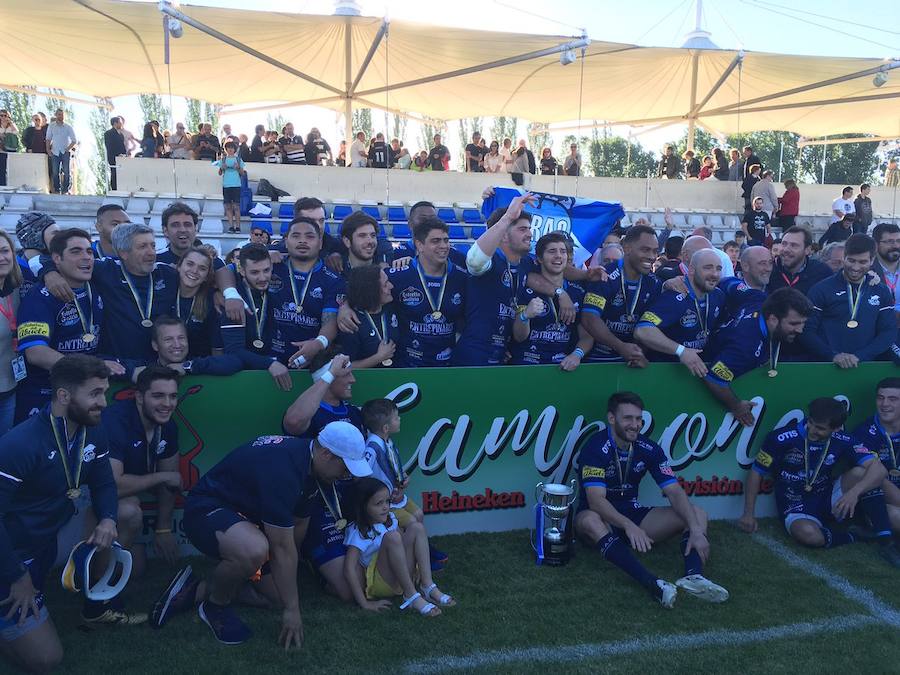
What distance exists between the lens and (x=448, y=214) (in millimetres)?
16203

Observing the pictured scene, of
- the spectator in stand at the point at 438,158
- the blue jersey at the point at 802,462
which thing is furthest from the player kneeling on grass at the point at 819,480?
the spectator in stand at the point at 438,158

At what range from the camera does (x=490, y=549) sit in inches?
190

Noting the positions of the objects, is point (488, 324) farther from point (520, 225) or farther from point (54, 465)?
point (54, 465)

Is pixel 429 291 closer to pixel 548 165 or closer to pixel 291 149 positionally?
pixel 291 149

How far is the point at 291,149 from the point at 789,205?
1253 cm

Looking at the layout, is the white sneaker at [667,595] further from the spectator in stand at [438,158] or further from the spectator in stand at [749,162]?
the spectator in stand at [438,158]

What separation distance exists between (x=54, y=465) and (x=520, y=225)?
3.39 metres

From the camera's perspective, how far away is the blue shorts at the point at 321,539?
4.18m

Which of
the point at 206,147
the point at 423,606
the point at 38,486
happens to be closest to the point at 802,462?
the point at 423,606

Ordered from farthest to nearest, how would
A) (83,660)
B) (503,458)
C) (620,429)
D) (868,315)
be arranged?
(868,315), (503,458), (620,429), (83,660)

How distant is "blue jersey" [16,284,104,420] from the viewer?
4.21 m

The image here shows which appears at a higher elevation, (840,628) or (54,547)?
(54,547)

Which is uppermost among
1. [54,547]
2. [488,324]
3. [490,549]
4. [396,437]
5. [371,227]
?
[371,227]

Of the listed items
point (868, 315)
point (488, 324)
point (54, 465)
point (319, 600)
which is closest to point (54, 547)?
point (54, 465)
